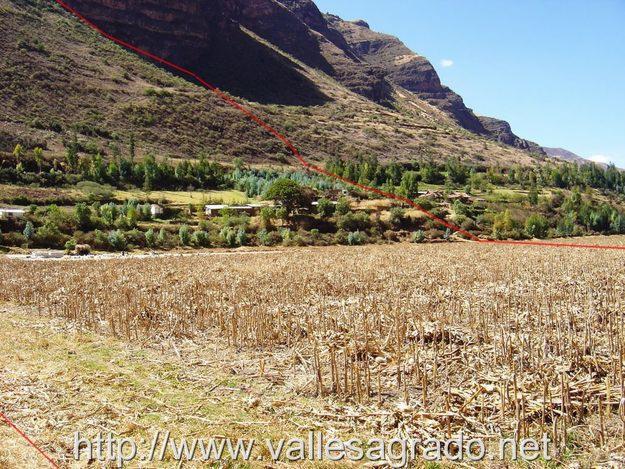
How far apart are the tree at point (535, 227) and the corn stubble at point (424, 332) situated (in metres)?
47.3

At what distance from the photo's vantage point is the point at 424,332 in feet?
32.0

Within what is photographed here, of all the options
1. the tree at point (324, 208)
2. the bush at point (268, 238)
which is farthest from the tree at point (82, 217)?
the tree at point (324, 208)

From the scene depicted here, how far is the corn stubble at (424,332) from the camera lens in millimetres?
6527

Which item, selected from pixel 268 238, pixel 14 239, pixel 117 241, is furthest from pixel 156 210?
pixel 14 239

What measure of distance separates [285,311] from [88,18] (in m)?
161

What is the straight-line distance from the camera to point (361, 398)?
24.1 feet

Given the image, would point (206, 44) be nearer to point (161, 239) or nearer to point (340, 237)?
point (340, 237)

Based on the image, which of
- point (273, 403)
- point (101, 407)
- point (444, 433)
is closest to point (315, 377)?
point (273, 403)

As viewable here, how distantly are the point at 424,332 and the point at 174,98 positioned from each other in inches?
4355

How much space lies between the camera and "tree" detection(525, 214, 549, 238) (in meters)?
66.4

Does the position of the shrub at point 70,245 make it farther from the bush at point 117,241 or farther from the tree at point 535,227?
the tree at point 535,227

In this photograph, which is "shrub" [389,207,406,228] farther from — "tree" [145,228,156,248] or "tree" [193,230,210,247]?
"tree" [145,228,156,248]

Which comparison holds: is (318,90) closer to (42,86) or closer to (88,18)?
(88,18)

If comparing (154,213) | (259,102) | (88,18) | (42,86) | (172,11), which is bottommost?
(154,213)
